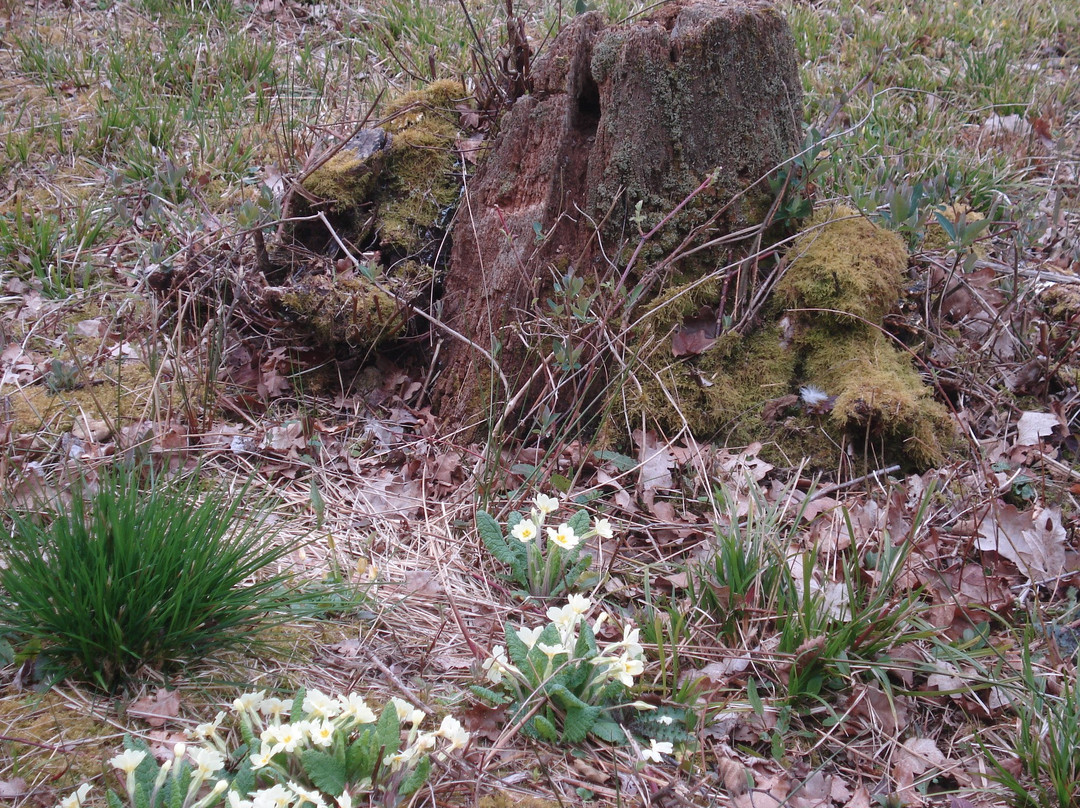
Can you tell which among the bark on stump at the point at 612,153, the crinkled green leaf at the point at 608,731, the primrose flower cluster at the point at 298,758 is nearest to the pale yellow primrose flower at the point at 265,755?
the primrose flower cluster at the point at 298,758

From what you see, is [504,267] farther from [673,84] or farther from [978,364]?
[978,364]

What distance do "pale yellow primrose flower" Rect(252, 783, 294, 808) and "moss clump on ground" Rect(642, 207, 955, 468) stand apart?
1839mm

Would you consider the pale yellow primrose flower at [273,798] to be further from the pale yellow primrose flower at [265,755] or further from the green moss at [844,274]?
the green moss at [844,274]

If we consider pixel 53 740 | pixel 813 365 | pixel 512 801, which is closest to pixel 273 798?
pixel 512 801

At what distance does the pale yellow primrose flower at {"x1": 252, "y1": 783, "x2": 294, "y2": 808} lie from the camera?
1394mm

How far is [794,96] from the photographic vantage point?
9.76ft

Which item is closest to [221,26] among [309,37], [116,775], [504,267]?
[309,37]

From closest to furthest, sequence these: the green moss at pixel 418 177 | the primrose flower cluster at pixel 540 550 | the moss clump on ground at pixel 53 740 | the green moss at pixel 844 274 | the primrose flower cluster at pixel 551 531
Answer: the moss clump on ground at pixel 53 740
the primrose flower cluster at pixel 551 531
the primrose flower cluster at pixel 540 550
the green moss at pixel 844 274
the green moss at pixel 418 177

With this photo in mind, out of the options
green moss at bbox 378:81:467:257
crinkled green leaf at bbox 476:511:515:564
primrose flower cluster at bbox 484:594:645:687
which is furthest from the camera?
green moss at bbox 378:81:467:257

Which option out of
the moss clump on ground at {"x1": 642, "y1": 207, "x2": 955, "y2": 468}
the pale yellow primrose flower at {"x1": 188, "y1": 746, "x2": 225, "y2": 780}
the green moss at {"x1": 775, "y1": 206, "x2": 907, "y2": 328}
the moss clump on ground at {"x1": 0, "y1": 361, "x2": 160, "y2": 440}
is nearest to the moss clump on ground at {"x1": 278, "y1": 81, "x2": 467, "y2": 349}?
the moss clump on ground at {"x1": 0, "y1": 361, "x2": 160, "y2": 440}

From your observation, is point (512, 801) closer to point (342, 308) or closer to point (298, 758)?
point (298, 758)

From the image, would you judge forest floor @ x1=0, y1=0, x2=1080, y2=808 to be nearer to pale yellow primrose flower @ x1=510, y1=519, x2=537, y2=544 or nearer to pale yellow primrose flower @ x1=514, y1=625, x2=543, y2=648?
pale yellow primrose flower @ x1=514, y1=625, x2=543, y2=648

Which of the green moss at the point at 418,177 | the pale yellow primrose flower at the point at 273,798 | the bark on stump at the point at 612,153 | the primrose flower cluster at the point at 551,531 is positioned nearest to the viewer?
the pale yellow primrose flower at the point at 273,798

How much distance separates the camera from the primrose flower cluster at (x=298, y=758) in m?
1.49
